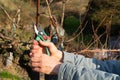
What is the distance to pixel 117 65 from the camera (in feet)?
6.17

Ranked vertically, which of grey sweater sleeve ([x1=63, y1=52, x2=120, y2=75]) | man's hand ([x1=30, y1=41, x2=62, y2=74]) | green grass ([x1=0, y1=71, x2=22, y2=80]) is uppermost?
man's hand ([x1=30, y1=41, x2=62, y2=74])

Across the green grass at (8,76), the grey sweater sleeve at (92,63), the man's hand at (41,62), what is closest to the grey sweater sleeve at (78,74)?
the man's hand at (41,62)

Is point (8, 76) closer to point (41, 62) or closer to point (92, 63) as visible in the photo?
point (92, 63)

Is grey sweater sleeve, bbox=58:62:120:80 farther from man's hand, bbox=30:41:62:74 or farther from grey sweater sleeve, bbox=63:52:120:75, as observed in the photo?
grey sweater sleeve, bbox=63:52:120:75

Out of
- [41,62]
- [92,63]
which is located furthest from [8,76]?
[41,62]

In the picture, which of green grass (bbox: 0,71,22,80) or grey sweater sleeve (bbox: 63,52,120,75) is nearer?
grey sweater sleeve (bbox: 63,52,120,75)

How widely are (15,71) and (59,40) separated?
12.9ft

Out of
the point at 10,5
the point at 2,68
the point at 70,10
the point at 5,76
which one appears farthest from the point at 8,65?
the point at 70,10

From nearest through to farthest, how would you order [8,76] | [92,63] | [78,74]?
[78,74], [92,63], [8,76]

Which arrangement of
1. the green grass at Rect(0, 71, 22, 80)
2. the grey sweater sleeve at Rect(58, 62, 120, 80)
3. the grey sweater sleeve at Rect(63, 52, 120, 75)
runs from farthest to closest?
the green grass at Rect(0, 71, 22, 80), the grey sweater sleeve at Rect(63, 52, 120, 75), the grey sweater sleeve at Rect(58, 62, 120, 80)

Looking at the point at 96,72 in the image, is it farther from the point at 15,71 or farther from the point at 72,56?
the point at 15,71

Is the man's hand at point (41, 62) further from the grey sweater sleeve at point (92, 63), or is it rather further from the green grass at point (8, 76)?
the green grass at point (8, 76)

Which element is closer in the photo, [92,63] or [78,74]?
[78,74]

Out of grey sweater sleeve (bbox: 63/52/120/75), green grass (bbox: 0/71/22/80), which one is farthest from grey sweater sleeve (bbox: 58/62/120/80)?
green grass (bbox: 0/71/22/80)
